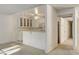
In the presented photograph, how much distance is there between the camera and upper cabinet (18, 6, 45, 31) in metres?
2.42

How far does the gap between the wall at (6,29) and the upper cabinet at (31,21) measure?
0.65ft

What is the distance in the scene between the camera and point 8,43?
2502 millimetres

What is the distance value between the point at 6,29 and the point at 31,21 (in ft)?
1.90

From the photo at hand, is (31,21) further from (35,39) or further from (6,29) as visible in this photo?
(35,39)

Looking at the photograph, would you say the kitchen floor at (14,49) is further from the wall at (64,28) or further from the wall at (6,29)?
the wall at (64,28)

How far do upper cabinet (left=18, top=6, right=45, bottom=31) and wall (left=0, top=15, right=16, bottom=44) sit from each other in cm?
20

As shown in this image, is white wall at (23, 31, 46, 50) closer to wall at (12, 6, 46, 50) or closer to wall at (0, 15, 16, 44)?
wall at (12, 6, 46, 50)

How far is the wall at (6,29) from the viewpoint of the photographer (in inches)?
94.0

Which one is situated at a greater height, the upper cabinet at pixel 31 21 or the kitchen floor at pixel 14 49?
the upper cabinet at pixel 31 21

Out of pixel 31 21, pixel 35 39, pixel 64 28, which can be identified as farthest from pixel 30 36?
pixel 64 28

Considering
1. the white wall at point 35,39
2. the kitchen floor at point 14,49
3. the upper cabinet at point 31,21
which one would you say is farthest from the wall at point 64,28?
the kitchen floor at point 14,49

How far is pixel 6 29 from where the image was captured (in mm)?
2424

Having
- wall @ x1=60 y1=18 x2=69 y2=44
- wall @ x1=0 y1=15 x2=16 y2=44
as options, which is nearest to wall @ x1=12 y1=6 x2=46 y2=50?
wall @ x1=0 y1=15 x2=16 y2=44

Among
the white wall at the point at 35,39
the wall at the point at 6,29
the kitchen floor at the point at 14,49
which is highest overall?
the wall at the point at 6,29
